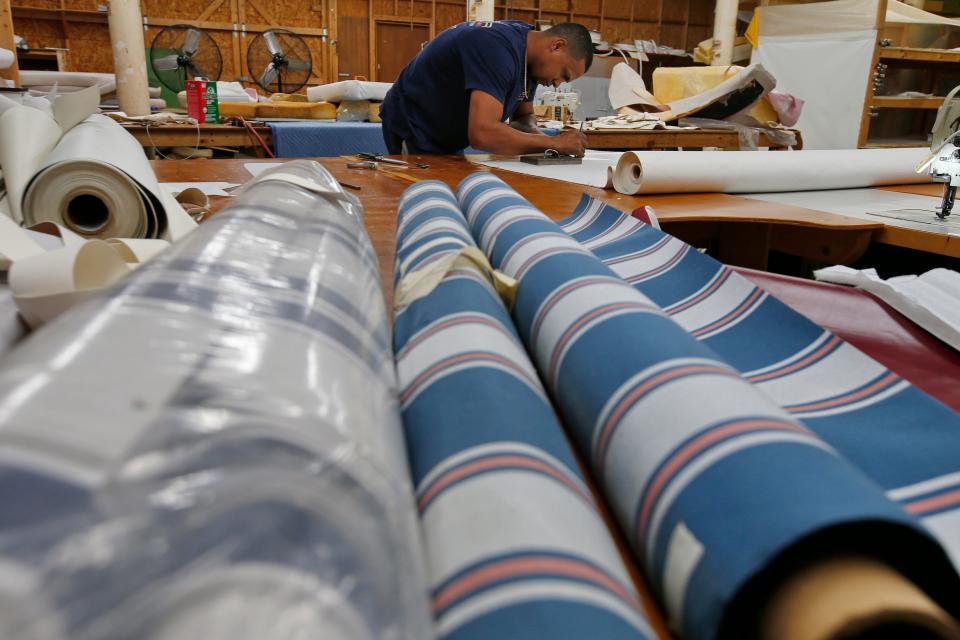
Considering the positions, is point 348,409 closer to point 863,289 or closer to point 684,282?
point 684,282

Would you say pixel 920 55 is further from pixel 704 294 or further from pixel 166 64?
pixel 166 64

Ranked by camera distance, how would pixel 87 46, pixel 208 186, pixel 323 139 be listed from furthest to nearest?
1. pixel 87 46
2. pixel 323 139
3. pixel 208 186

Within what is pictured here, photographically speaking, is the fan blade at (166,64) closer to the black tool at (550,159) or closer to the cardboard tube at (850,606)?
the black tool at (550,159)

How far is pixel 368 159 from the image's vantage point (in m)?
2.06

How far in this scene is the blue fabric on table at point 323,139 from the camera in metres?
3.26

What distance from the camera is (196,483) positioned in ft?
0.68

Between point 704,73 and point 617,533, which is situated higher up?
point 704,73

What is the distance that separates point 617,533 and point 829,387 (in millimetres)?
258

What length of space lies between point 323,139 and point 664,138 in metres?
1.84

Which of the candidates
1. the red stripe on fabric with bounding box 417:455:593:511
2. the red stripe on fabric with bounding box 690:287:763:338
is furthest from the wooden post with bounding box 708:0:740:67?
the red stripe on fabric with bounding box 417:455:593:511

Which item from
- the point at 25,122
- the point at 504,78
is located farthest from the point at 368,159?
the point at 25,122

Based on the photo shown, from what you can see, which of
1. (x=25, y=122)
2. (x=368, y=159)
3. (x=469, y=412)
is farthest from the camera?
(x=368, y=159)

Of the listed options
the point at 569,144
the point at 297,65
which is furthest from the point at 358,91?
the point at 569,144

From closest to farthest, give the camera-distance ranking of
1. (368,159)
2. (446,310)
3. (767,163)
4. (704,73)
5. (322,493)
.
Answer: (322,493) < (446,310) < (767,163) < (368,159) < (704,73)
